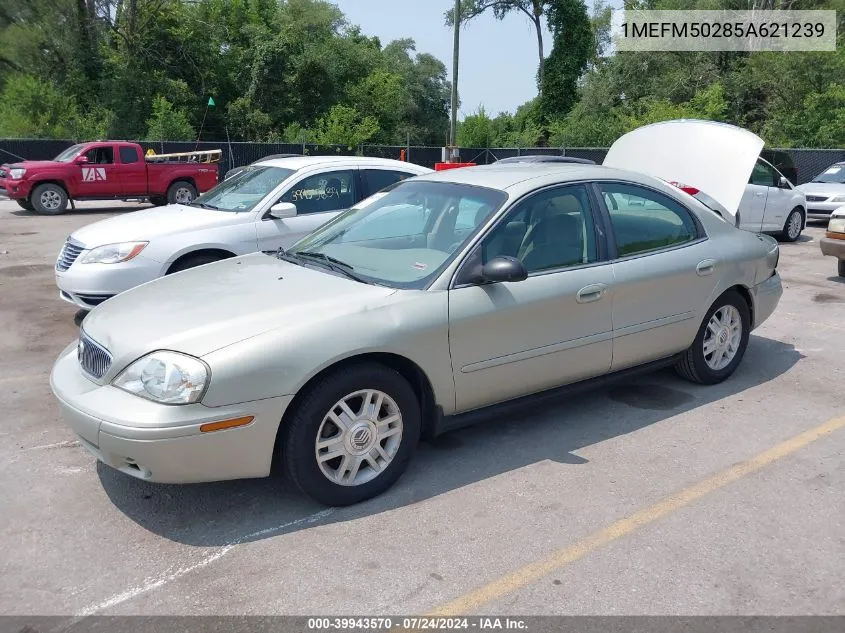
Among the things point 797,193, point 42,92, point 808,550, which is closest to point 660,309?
point 808,550

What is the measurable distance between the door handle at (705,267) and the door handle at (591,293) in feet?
3.11

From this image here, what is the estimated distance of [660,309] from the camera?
495 cm

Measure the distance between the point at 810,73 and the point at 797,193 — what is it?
770 inches

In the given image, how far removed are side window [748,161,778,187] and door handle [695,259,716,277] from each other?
27.2ft

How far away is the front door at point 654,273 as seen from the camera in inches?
188

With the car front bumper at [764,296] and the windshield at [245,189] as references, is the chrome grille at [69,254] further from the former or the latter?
the car front bumper at [764,296]

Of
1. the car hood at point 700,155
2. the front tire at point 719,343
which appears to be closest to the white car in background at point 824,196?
the car hood at point 700,155

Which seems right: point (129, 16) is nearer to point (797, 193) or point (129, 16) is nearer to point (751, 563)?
point (797, 193)

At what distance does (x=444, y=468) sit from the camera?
427 cm

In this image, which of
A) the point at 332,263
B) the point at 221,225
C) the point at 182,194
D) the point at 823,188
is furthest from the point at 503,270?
the point at 182,194

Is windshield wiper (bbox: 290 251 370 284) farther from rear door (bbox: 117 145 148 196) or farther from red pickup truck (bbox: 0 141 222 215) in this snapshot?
rear door (bbox: 117 145 148 196)

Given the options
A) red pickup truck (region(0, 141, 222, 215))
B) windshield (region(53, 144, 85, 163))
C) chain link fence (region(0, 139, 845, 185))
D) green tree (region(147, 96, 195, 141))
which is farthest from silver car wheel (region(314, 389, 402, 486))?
green tree (region(147, 96, 195, 141))

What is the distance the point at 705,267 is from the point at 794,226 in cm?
962

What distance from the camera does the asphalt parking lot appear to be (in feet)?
10.1
